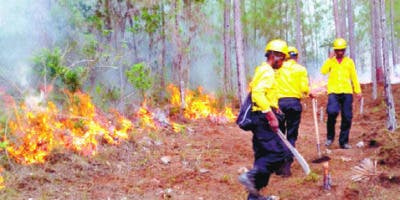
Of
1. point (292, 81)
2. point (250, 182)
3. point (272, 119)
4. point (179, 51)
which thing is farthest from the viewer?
point (179, 51)

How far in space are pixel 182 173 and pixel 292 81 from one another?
2191 mm

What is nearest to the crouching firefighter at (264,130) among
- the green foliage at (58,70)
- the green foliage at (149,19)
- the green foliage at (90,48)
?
the green foliage at (58,70)

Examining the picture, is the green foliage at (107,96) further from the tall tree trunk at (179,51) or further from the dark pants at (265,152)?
the dark pants at (265,152)

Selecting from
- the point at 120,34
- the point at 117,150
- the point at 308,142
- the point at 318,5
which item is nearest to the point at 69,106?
the point at 117,150

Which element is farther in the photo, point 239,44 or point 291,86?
point 239,44

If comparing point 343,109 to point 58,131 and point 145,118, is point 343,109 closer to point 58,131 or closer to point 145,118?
point 145,118

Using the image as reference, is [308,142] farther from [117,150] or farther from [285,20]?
[285,20]

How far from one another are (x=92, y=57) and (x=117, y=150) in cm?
474

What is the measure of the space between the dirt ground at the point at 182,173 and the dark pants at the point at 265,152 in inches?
23.0

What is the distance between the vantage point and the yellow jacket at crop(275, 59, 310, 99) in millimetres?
5922

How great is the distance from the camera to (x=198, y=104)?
13.1m

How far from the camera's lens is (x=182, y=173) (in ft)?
21.1

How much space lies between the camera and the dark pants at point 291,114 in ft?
19.6

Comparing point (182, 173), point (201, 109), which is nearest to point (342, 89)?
point (182, 173)
